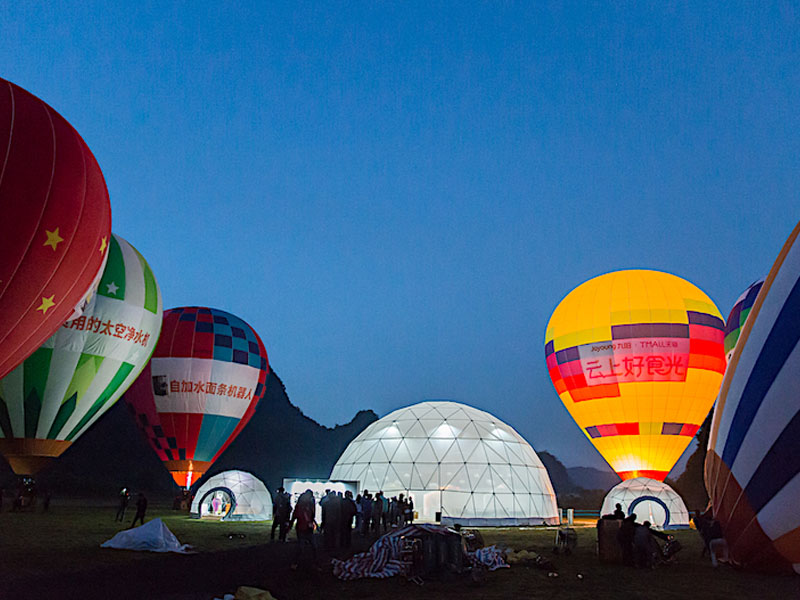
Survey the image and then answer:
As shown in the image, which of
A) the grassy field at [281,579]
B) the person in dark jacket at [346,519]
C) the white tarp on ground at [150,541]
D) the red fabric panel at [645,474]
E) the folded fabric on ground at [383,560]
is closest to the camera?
the grassy field at [281,579]

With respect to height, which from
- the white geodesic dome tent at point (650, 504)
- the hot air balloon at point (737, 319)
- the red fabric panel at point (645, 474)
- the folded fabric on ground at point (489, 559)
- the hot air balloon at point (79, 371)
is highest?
the hot air balloon at point (737, 319)

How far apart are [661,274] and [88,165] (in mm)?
26866

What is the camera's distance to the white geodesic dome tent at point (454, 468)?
26.1 meters

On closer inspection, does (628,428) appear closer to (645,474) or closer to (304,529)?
(645,474)

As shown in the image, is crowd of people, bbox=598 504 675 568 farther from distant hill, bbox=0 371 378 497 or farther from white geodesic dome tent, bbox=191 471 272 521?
distant hill, bbox=0 371 378 497

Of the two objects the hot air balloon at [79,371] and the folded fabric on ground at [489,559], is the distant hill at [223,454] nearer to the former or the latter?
the hot air balloon at [79,371]

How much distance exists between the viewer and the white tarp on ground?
13.2 metres

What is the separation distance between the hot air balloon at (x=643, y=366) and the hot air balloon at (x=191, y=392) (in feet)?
57.2

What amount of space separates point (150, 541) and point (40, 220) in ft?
24.8

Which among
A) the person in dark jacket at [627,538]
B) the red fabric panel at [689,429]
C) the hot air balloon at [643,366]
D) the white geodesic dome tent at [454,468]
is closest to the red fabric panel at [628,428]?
the hot air balloon at [643,366]

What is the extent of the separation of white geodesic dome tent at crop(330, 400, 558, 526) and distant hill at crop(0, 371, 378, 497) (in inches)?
1128

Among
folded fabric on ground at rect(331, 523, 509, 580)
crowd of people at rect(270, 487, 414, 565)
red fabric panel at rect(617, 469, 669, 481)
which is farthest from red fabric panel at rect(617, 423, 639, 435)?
folded fabric on ground at rect(331, 523, 509, 580)

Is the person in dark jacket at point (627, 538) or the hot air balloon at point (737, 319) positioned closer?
the person in dark jacket at point (627, 538)

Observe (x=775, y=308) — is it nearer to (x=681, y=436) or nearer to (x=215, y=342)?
(x=681, y=436)
